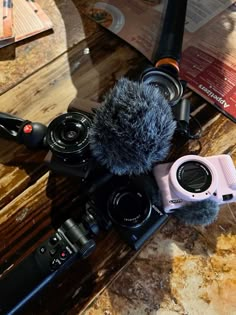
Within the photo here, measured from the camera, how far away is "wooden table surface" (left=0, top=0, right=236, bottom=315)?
0.52 metres

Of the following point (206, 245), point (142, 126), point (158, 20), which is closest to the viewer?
point (142, 126)

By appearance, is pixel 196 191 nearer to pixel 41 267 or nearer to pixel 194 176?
pixel 194 176

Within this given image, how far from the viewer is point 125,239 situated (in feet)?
1.78

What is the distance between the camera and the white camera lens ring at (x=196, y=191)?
0.53 m

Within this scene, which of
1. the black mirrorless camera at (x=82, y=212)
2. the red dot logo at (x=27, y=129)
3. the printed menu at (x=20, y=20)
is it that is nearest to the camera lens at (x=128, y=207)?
the black mirrorless camera at (x=82, y=212)

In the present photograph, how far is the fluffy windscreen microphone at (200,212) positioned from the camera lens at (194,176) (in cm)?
2

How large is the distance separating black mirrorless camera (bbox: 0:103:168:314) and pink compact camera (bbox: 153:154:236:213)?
2 centimetres

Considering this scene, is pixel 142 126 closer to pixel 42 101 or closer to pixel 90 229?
pixel 90 229

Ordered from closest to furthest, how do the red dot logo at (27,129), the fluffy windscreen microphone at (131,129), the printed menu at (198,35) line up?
1. the fluffy windscreen microphone at (131,129)
2. the red dot logo at (27,129)
3. the printed menu at (198,35)

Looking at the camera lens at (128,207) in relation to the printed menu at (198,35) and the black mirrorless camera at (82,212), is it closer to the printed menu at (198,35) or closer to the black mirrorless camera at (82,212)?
the black mirrorless camera at (82,212)

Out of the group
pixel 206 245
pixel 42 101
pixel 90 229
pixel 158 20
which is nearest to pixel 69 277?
pixel 90 229

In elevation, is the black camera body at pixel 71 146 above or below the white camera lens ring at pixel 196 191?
above

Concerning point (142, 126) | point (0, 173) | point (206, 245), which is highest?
point (142, 126)

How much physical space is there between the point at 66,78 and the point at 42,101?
7cm
